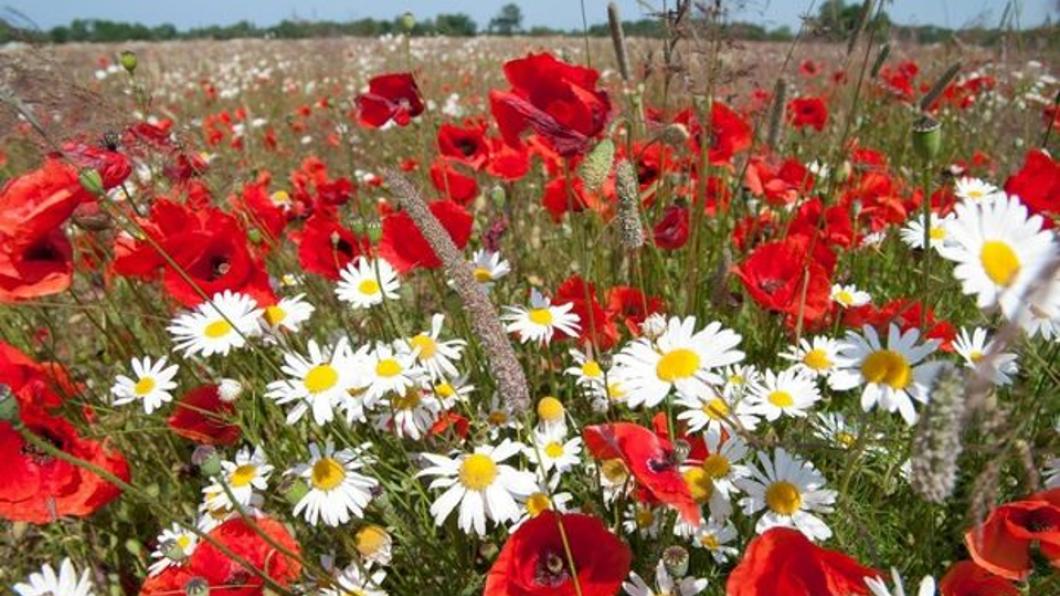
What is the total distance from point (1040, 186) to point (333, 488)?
1615mm

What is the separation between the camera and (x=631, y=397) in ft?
4.09

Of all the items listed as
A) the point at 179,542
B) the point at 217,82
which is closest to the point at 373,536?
the point at 179,542

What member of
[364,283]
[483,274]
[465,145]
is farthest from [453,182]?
[364,283]

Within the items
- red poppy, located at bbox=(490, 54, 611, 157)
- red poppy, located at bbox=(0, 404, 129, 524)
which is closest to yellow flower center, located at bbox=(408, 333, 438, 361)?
red poppy, located at bbox=(490, 54, 611, 157)

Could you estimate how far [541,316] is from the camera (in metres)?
1.72

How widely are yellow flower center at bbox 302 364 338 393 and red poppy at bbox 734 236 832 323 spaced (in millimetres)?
917

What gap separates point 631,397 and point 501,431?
0.70m

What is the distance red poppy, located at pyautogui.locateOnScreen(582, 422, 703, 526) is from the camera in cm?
106

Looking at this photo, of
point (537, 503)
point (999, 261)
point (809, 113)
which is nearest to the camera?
point (999, 261)

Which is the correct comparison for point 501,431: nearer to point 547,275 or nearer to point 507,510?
point 507,510

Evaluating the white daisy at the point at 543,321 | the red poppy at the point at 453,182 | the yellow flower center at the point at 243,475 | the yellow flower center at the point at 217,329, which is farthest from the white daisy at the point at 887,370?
the red poppy at the point at 453,182

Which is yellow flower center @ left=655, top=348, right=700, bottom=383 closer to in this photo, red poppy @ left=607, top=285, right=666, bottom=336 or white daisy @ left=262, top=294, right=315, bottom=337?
red poppy @ left=607, top=285, right=666, bottom=336

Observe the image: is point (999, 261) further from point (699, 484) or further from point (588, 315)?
point (588, 315)

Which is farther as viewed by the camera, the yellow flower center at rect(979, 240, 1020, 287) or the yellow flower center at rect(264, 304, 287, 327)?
the yellow flower center at rect(264, 304, 287, 327)
